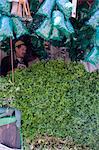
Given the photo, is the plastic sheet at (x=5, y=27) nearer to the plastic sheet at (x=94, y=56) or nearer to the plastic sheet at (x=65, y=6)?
the plastic sheet at (x=65, y=6)

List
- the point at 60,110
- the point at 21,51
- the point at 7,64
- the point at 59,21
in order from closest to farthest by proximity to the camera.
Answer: the point at 59,21 < the point at 60,110 < the point at 21,51 < the point at 7,64

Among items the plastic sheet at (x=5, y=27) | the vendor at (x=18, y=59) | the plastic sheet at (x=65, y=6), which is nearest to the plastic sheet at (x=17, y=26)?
the plastic sheet at (x=5, y=27)

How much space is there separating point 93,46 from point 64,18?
263 millimetres

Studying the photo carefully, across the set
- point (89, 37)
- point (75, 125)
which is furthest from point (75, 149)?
point (89, 37)

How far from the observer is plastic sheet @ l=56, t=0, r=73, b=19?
249cm

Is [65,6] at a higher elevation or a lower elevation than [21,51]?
higher

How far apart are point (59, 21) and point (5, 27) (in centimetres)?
32

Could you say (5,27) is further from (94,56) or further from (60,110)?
(60,110)

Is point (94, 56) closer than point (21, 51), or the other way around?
point (94, 56)

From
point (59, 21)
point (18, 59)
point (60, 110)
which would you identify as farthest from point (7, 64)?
point (59, 21)

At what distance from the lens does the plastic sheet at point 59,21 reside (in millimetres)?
2482

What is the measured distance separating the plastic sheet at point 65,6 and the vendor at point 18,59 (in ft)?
2.64

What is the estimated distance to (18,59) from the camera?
3350 millimetres

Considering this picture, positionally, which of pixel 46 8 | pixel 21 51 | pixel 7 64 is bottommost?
pixel 7 64
